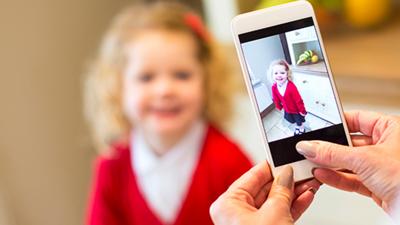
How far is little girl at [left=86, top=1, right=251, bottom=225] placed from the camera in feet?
3.77

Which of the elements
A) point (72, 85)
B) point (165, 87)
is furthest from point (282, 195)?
point (72, 85)

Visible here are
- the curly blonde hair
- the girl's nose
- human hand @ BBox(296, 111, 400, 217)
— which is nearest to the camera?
human hand @ BBox(296, 111, 400, 217)

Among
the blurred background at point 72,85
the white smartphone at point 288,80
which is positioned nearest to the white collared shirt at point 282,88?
the white smartphone at point 288,80

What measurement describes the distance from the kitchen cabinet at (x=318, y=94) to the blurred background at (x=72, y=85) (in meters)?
0.46

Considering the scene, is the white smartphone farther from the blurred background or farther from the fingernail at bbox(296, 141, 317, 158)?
the blurred background

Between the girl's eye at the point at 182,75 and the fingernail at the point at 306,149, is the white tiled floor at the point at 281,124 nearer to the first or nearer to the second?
the fingernail at the point at 306,149

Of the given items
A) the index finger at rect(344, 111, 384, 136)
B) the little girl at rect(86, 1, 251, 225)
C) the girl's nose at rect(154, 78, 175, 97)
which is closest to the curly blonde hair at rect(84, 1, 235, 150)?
the little girl at rect(86, 1, 251, 225)

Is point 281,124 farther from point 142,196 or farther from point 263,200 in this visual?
point 142,196

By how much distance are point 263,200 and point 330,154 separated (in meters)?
0.09

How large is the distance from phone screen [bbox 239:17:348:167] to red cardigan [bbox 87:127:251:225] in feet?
1.58

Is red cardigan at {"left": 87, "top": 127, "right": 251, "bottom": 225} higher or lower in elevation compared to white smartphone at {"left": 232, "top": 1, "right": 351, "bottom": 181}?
lower

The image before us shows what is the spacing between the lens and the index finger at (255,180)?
26.0 inches

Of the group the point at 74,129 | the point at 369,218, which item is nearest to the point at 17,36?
the point at 74,129

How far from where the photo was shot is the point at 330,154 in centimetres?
63
